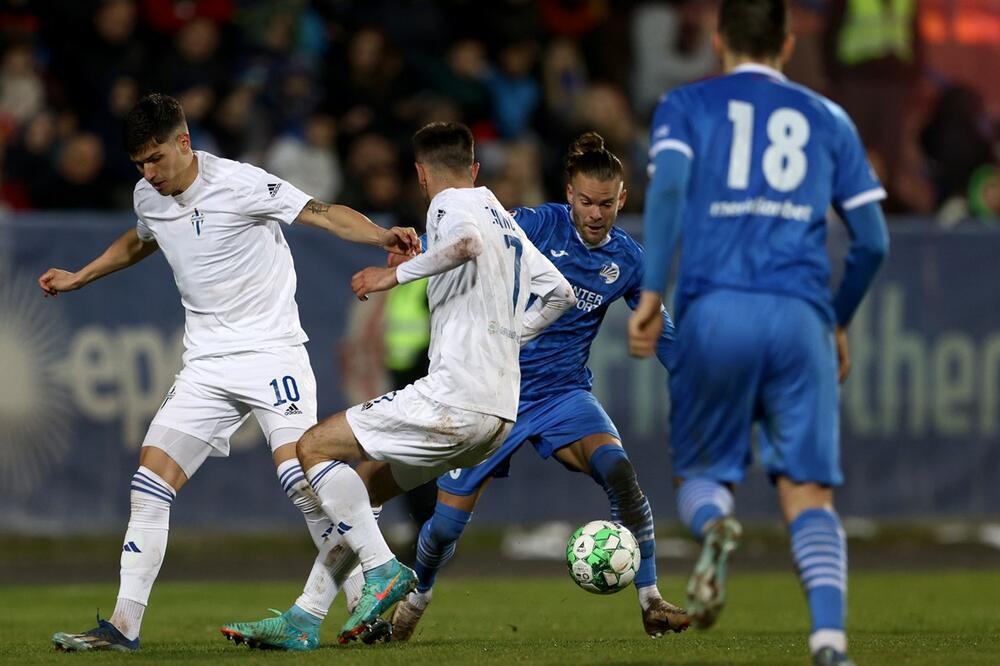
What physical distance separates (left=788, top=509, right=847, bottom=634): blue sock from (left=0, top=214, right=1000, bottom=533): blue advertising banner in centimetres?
864

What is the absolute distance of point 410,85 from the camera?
16.6 metres

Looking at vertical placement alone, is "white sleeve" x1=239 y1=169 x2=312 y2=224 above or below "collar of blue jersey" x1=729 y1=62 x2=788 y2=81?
below

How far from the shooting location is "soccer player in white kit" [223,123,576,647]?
23.8 ft

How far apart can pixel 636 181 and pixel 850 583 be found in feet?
18.1

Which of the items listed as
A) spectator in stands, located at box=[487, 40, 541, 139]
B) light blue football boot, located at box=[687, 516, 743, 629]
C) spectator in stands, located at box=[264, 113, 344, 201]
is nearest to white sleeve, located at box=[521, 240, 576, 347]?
light blue football boot, located at box=[687, 516, 743, 629]

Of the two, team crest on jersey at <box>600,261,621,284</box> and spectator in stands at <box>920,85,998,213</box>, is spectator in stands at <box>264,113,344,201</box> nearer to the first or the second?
spectator in stands at <box>920,85,998,213</box>

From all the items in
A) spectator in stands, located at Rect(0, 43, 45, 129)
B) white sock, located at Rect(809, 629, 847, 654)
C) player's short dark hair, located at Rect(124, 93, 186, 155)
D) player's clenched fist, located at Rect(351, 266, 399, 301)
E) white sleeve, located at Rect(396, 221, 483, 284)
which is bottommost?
white sock, located at Rect(809, 629, 847, 654)

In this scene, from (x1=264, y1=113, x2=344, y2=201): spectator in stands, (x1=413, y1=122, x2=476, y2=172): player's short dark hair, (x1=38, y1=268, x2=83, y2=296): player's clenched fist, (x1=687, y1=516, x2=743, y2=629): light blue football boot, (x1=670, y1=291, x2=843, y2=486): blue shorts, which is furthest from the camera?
(x1=264, y1=113, x2=344, y2=201): spectator in stands

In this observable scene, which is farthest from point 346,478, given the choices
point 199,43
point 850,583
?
point 199,43

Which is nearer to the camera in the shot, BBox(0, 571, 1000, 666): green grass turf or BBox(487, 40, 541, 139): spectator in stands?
BBox(0, 571, 1000, 666): green grass turf

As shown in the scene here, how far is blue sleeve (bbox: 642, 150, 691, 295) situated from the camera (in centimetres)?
605

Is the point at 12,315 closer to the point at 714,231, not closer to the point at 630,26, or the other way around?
the point at 630,26

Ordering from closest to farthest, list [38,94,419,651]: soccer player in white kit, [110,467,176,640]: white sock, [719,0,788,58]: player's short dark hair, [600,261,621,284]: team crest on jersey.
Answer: [719,0,788,58]: player's short dark hair → [110,467,176,640]: white sock → [38,94,419,651]: soccer player in white kit → [600,261,621,284]: team crest on jersey

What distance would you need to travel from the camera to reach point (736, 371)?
6.01 m
